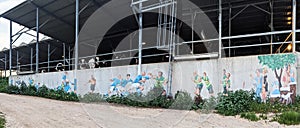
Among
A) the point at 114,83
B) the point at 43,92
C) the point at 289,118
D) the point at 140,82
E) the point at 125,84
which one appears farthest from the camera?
the point at 43,92

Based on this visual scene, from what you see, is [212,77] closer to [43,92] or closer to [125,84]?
[125,84]

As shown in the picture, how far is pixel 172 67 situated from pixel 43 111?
4.92m

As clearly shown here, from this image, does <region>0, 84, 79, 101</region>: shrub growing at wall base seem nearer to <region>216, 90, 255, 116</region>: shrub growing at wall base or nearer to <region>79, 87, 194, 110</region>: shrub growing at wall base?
<region>79, 87, 194, 110</region>: shrub growing at wall base

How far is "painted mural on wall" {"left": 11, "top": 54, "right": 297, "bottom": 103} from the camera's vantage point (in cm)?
898

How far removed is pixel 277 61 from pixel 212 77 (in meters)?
2.15

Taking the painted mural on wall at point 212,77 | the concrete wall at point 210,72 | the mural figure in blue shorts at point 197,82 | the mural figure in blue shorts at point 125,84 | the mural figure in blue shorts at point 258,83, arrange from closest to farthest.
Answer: the painted mural on wall at point 212,77 < the mural figure in blue shorts at point 258,83 < the concrete wall at point 210,72 < the mural figure in blue shorts at point 197,82 < the mural figure in blue shorts at point 125,84

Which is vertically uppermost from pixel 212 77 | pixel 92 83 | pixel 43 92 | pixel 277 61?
pixel 277 61

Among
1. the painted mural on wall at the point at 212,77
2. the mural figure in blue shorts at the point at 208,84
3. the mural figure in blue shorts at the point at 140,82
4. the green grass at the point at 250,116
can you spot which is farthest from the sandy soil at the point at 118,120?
the mural figure in blue shorts at the point at 140,82

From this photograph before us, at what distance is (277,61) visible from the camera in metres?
9.11

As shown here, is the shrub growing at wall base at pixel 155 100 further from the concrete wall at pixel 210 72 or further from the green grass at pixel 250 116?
the green grass at pixel 250 116

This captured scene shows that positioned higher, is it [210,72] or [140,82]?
[210,72]

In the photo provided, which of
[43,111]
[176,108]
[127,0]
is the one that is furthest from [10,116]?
[127,0]

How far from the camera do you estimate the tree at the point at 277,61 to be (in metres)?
8.90

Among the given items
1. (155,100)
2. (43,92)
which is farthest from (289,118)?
(43,92)
